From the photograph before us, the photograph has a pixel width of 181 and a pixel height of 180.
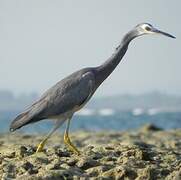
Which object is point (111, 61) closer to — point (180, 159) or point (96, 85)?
point (96, 85)

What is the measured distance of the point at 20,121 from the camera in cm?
1070

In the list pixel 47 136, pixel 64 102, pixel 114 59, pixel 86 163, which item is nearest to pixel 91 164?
pixel 86 163

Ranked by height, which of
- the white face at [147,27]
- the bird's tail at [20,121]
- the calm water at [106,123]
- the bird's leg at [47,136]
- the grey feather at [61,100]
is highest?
the white face at [147,27]

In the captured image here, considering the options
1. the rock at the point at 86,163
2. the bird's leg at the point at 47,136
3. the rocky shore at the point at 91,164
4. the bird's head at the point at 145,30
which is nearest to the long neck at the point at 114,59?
the bird's head at the point at 145,30

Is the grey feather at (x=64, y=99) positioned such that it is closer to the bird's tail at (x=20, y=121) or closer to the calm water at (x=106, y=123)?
the bird's tail at (x=20, y=121)

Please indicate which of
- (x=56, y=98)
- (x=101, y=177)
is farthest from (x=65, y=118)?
(x=101, y=177)

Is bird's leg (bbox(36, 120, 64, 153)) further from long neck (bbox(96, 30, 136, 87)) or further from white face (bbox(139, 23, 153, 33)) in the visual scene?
white face (bbox(139, 23, 153, 33))

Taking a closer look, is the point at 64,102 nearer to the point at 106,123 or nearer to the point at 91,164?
the point at 91,164

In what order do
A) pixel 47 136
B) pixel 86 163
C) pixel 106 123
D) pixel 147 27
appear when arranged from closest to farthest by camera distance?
pixel 86 163
pixel 47 136
pixel 147 27
pixel 106 123

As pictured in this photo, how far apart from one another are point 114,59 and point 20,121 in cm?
170

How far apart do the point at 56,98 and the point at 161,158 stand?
171 cm

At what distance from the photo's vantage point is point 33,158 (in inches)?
382

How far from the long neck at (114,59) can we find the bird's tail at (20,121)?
117 cm

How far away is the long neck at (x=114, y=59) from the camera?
1107 cm
